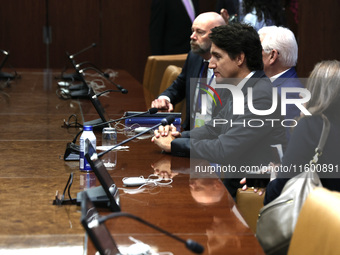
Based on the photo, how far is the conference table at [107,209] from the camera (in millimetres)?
1860

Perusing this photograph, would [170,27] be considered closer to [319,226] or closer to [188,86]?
[188,86]

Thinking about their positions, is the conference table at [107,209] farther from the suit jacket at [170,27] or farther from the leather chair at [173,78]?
the suit jacket at [170,27]

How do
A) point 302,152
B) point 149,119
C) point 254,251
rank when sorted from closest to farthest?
point 254,251
point 302,152
point 149,119

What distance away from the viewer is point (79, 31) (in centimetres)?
873

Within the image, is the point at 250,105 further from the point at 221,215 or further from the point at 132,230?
the point at 132,230

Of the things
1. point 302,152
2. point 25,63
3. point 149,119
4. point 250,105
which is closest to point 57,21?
point 25,63

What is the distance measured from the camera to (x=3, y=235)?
1901 mm

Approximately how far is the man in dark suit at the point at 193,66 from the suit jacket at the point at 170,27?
3152 millimetres

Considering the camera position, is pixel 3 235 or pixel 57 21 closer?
pixel 3 235

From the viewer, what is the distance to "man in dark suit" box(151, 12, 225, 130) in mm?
4168

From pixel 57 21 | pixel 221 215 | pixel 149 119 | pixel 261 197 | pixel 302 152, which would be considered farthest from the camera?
pixel 57 21

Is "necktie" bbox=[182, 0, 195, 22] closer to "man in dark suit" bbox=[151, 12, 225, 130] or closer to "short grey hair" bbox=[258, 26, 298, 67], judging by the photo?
"man in dark suit" bbox=[151, 12, 225, 130]

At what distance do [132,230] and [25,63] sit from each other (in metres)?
7.18

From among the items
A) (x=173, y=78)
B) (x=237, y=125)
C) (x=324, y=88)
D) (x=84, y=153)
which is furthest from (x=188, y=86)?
(x=324, y=88)
